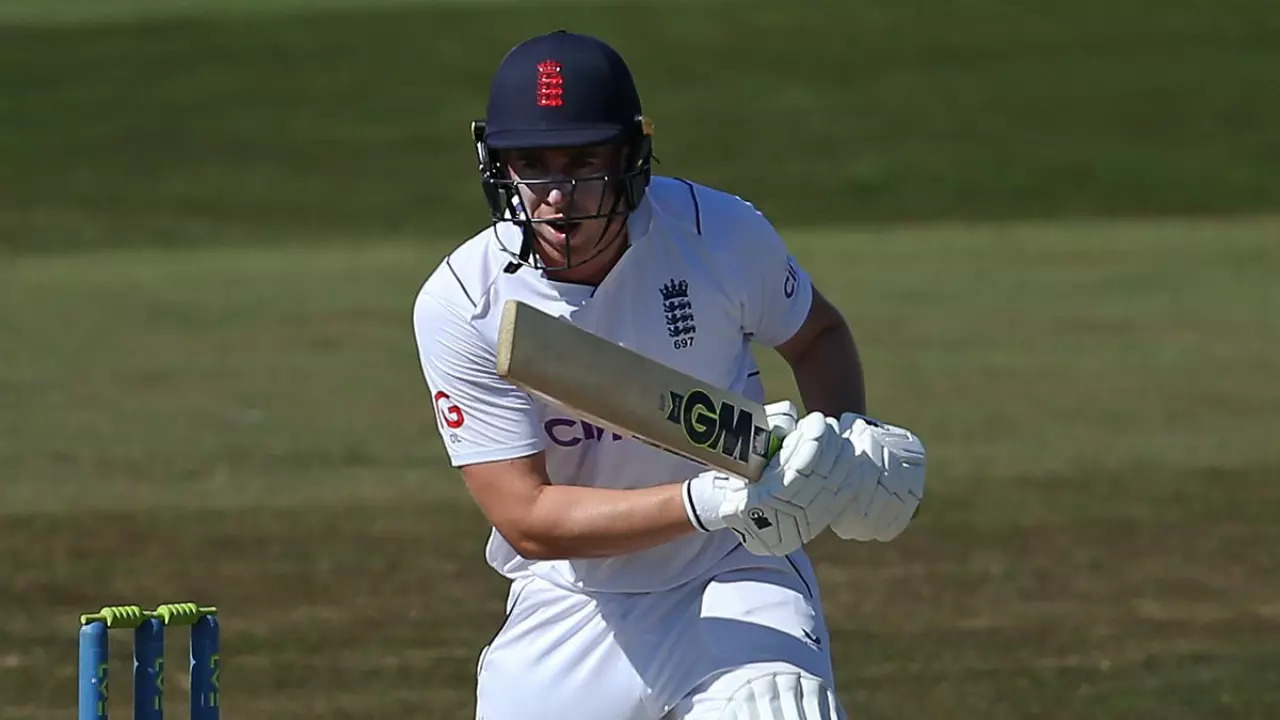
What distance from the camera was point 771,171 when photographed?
23109mm

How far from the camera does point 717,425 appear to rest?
3.18m

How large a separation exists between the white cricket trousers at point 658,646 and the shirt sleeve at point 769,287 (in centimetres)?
39

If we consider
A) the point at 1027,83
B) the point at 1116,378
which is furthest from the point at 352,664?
the point at 1027,83

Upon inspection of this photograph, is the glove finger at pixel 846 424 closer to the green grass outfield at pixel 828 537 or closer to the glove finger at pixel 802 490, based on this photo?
the glove finger at pixel 802 490

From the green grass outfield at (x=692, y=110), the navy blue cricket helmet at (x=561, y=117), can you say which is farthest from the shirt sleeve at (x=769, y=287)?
the green grass outfield at (x=692, y=110)

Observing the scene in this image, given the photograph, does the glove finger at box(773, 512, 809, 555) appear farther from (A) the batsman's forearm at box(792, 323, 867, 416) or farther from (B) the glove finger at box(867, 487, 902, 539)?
(A) the batsman's forearm at box(792, 323, 867, 416)

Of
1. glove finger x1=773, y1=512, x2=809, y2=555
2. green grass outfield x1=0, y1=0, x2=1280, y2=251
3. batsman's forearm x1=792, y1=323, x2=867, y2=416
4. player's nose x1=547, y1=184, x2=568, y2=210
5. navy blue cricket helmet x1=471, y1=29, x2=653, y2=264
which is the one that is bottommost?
green grass outfield x1=0, y1=0, x2=1280, y2=251

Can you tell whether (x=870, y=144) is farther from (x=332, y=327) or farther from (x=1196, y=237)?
(x=332, y=327)

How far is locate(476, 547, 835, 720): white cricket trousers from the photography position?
358cm

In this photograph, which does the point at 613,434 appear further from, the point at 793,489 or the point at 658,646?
the point at 793,489

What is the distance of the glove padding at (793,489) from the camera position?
3.13 metres

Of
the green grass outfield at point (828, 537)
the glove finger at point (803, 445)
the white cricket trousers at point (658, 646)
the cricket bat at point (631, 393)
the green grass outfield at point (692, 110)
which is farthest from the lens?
the green grass outfield at point (692, 110)

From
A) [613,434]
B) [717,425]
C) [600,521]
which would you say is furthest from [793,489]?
[613,434]

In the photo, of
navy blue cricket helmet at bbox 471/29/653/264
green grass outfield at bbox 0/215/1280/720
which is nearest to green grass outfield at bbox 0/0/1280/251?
green grass outfield at bbox 0/215/1280/720
